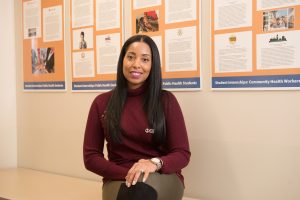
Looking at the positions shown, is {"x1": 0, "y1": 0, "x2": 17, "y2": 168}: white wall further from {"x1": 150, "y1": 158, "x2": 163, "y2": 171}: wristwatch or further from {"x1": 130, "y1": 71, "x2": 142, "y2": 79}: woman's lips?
{"x1": 150, "y1": 158, "x2": 163, "y2": 171}: wristwatch

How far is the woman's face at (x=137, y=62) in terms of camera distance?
6.40ft

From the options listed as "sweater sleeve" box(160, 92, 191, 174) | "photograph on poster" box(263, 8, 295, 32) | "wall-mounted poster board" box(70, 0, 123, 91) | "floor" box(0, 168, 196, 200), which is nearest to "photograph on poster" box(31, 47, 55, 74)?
"wall-mounted poster board" box(70, 0, 123, 91)

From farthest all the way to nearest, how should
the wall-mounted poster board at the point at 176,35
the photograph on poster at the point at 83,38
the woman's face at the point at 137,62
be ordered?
the photograph on poster at the point at 83,38 → the wall-mounted poster board at the point at 176,35 → the woman's face at the point at 137,62

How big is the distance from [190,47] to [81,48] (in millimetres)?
933

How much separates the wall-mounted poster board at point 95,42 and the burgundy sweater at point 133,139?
1.90ft

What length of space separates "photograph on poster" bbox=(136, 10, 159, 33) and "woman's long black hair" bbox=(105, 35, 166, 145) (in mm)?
376

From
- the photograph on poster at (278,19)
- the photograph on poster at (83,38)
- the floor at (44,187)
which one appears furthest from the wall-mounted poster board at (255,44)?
the floor at (44,187)

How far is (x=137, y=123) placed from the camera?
1.96 metres

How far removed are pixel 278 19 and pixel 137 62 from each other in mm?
776

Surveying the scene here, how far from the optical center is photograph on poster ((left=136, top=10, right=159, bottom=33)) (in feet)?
7.67

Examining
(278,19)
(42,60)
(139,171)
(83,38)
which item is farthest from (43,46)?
(278,19)

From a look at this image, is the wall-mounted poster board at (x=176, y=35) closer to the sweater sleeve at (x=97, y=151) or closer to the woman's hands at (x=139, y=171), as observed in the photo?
the sweater sleeve at (x=97, y=151)

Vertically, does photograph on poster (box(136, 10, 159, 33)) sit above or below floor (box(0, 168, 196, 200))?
above

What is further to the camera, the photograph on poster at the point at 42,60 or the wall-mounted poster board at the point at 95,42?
the photograph on poster at the point at 42,60
